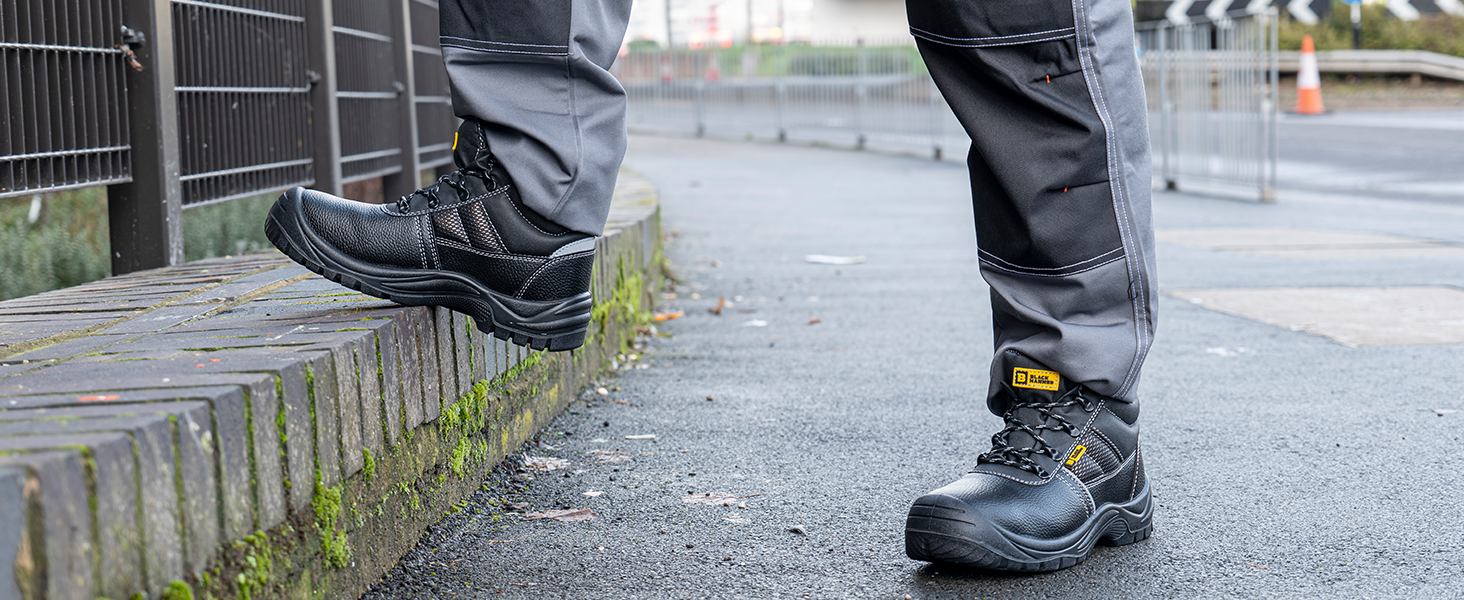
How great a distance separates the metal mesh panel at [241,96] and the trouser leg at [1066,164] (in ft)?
7.00

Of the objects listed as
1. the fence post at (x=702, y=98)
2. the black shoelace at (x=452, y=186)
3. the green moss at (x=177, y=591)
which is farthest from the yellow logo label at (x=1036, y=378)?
the fence post at (x=702, y=98)

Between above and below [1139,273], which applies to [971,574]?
below

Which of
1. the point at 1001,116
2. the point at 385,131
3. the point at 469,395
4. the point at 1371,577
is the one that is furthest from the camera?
the point at 385,131

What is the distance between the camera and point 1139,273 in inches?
Answer: 73.8

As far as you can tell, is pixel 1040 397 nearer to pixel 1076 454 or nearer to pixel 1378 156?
pixel 1076 454

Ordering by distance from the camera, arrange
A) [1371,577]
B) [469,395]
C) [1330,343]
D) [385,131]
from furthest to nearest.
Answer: [385,131] → [1330,343] → [469,395] → [1371,577]

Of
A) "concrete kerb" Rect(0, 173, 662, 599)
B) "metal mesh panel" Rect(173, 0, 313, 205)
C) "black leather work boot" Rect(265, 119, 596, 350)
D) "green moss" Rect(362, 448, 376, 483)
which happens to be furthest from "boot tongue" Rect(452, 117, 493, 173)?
"metal mesh panel" Rect(173, 0, 313, 205)

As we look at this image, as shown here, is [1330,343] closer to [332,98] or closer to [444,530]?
[444,530]

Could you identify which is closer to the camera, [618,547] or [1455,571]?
[1455,571]

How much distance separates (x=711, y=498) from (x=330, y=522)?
0.79m

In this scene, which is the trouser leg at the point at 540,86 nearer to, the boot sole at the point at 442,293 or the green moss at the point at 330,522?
the boot sole at the point at 442,293

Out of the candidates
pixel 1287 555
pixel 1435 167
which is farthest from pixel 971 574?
pixel 1435 167

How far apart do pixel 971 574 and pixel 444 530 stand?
0.82 meters

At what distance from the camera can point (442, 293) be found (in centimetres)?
193
